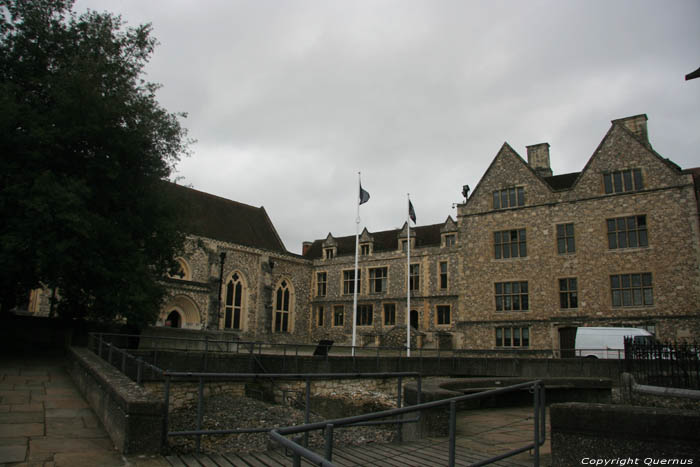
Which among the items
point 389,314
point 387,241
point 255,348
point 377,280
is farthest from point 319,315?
point 255,348

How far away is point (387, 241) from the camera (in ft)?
156

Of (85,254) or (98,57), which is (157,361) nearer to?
(85,254)

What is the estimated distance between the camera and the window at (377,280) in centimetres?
4406

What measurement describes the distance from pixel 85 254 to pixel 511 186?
24488 millimetres

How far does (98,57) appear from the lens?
17.9 m

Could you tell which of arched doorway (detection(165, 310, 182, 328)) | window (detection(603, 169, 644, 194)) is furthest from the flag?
arched doorway (detection(165, 310, 182, 328))

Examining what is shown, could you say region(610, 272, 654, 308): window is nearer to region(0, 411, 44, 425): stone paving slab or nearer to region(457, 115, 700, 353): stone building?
region(457, 115, 700, 353): stone building

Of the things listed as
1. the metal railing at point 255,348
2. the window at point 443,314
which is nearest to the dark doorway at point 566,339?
the metal railing at point 255,348

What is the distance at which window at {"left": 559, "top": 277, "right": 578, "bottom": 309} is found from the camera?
29.1 metres

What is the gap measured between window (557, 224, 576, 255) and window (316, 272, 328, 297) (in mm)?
23017

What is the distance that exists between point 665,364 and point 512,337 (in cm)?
1836

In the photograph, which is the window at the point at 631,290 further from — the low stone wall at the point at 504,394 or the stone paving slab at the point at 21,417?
the stone paving slab at the point at 21,417

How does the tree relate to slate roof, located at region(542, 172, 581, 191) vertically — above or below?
below

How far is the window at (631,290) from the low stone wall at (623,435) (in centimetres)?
2448
